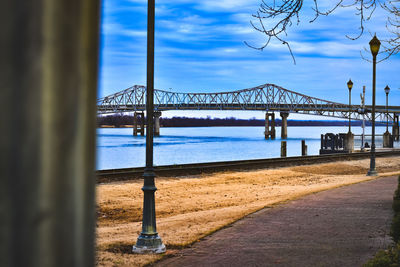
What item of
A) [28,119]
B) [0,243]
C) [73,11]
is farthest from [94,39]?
[0,243]

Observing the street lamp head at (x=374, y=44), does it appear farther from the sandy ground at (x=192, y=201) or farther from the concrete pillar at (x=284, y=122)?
the concrete pillar at (x=284, y=122)

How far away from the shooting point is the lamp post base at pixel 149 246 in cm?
805

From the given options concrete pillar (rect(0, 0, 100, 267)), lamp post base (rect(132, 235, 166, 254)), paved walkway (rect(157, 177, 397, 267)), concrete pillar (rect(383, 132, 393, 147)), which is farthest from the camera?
concrete pillar (rect(383, 132, 393, 147))

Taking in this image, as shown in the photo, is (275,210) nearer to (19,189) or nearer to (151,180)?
(151,180)

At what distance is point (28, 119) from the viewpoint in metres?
0.53

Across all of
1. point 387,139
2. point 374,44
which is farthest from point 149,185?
point 387,139

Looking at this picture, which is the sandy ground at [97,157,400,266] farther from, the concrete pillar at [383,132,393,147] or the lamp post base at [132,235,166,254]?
the concrete pillar at [383,132,393,147]

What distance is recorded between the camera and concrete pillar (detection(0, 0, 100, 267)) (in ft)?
1.72

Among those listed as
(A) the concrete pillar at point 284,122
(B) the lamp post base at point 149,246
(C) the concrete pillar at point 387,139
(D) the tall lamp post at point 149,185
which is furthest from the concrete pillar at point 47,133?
(A) the concrete pillar at point 284,122

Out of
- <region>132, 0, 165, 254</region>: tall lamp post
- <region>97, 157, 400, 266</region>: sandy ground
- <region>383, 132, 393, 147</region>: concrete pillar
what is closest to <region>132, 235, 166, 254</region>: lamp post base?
<region>132, 0, 165, 254</region>: tall lamp post

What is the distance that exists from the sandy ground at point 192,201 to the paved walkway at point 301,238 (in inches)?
24.3

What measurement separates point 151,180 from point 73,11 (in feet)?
25.1

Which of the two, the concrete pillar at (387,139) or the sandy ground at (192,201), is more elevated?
the concrete pillar at (387,139)

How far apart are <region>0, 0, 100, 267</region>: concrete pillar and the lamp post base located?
7641 mm
